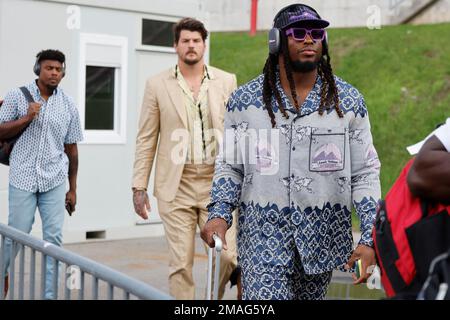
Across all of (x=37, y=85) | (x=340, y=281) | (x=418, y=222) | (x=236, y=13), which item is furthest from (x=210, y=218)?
(x=236, y=13)

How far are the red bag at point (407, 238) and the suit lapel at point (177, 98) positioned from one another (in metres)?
3.51

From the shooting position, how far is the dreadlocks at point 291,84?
193 inches

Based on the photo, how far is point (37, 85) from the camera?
761 cm

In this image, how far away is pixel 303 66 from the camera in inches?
194

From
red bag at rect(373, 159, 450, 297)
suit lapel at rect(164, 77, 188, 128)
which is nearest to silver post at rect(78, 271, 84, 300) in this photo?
red bag at rect(373, 159, 450, 297)

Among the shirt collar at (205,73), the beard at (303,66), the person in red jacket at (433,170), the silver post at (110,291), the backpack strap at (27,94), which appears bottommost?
the silver post at (110,291)

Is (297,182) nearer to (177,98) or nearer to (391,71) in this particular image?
(177,98)

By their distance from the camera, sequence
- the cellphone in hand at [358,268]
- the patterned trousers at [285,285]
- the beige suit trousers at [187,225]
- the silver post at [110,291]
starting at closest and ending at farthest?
the silver post at [110,291]
the cellphone in hand at [358,268]
the patterned trousers at [285,285]
the beige suit trousers at [187,225]

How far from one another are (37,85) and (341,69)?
1357 cm

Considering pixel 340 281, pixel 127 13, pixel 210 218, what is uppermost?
pixel 127 13

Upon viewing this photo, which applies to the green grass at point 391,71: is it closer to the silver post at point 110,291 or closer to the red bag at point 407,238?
the silver post at point 110,291

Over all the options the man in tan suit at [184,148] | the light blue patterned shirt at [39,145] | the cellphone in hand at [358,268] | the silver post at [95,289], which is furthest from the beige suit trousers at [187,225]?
the silver post at [95,289]

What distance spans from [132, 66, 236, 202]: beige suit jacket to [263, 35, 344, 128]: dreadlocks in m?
1.75

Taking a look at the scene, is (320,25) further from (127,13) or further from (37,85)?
(127,13)
